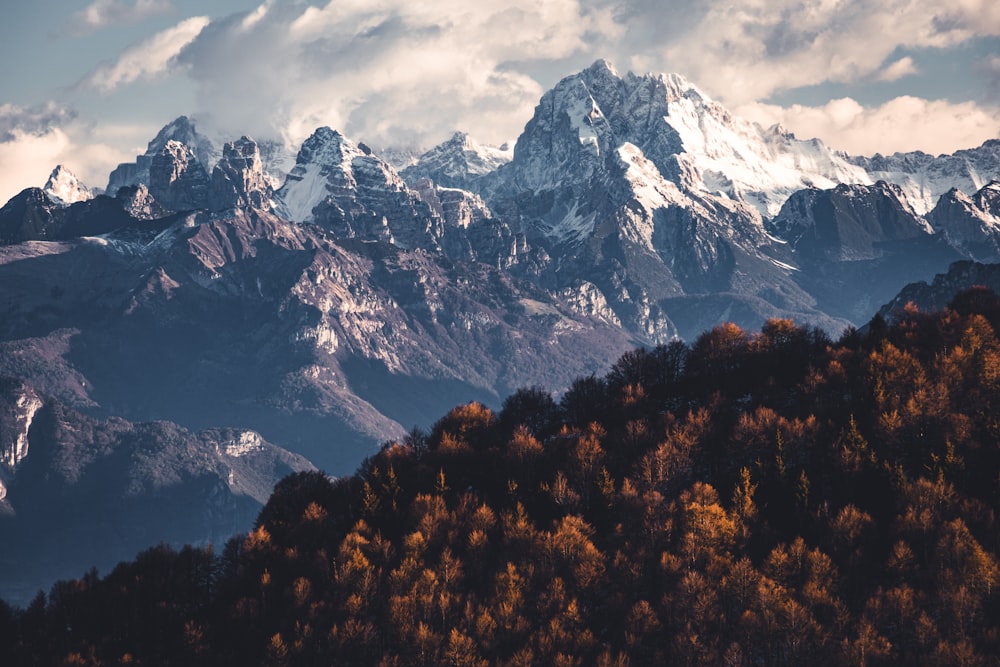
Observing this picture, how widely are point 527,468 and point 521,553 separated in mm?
23743

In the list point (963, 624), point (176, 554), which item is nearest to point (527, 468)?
point (176, 554)

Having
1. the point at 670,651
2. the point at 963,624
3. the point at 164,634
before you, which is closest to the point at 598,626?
the point at 670,651

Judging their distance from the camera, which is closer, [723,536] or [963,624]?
[963,624]

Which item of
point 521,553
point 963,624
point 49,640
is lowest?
point 963,624

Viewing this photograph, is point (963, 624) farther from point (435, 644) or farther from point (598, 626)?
point (435, 644)

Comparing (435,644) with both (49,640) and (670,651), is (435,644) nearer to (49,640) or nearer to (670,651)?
(670,651)

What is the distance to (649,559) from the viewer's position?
166750 millimetres

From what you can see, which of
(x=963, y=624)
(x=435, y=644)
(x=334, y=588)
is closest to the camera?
(x=963, y=624)

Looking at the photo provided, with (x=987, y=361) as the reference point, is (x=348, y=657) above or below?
above

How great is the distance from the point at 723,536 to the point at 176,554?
85.5m

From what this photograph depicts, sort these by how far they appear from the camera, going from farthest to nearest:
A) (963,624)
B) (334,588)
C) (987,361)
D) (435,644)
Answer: (987,361)
(334,588)
(435,644)
(963,624)

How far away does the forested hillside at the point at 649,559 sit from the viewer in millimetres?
151000

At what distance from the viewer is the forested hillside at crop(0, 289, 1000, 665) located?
151000 millimetres

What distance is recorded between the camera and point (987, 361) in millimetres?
187500
